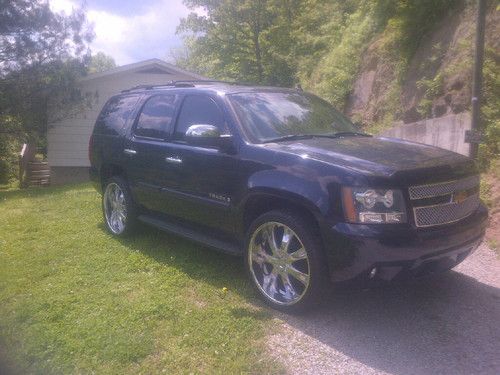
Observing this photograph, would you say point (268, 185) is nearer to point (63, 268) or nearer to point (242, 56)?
point (63, 268)

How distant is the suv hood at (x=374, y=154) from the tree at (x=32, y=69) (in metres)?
13.4

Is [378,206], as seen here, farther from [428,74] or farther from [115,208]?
[428,74]

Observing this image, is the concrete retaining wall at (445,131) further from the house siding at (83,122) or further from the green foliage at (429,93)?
the house siding at (83,122)

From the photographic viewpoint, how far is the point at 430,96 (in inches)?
355

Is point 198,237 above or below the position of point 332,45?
below

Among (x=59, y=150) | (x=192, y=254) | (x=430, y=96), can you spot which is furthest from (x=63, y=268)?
(x=59, y=150)

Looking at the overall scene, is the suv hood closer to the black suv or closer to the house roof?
the black suv

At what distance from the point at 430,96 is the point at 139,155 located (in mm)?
6179

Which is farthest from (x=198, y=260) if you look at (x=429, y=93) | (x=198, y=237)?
(x=429, y=93)

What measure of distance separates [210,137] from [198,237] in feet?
3.61

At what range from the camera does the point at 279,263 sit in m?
3.96

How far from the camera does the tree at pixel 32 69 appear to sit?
586 inches

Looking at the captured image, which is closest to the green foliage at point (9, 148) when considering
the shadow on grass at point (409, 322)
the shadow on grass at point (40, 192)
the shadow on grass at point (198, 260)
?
the shadow on grass at point (40, 192)

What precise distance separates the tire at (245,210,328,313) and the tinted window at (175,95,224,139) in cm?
114
